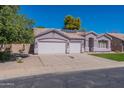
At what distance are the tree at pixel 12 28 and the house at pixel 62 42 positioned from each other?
23.5ft

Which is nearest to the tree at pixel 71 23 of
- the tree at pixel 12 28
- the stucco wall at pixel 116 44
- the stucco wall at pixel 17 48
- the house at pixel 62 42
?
the stucco wall at pixel 116 44

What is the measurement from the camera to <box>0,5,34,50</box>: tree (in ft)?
62.8

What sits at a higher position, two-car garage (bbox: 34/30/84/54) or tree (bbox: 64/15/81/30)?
tree (bbox: 64/15/81/30)

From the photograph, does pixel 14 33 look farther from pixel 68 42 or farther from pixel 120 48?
pixel 120 48

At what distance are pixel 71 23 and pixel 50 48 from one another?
99.6ft

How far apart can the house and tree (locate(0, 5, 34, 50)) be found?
7.15 m

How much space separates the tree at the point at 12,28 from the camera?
1916 cm

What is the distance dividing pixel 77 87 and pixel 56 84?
138 cm

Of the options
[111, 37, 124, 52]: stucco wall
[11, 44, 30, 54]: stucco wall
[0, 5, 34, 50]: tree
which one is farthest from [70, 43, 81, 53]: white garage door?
[111, 37, 124, 52]: stucco wall

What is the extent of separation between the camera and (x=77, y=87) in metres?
10.2

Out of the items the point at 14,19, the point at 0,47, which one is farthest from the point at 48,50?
the point at 14,19

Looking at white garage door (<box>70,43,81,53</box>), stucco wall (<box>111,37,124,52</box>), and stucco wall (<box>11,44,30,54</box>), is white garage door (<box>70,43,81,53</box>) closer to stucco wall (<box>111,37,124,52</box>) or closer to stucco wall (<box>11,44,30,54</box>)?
stucco wall (<box>11,44,30,54</box>)

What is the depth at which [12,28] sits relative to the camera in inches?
753

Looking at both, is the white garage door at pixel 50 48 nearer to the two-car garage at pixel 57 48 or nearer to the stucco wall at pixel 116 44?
the two-car garage at pixel 57 48
